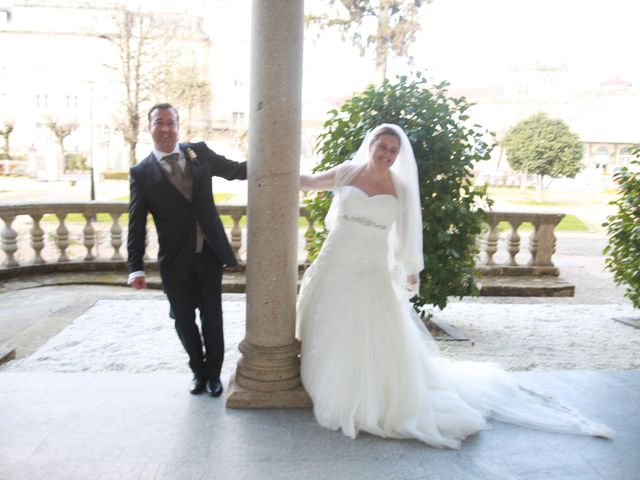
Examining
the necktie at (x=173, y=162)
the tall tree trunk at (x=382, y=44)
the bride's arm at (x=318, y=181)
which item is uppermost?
the tall tree trunk at (x=382, y=44)

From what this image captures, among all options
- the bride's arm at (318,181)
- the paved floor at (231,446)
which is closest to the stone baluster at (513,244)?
the paved floor at (231,446)

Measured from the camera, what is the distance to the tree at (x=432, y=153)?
4750mm

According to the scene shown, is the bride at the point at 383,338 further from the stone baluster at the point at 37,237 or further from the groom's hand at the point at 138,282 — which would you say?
the stone baluster at the point at 37,237

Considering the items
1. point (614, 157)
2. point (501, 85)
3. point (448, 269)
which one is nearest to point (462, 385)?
point (448, 269)

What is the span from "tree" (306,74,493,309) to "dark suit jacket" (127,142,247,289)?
1.78m

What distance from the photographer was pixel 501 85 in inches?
2119

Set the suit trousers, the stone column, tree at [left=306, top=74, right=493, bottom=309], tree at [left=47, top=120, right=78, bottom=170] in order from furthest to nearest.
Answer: tree at [left=47, top=120, right=78, bottom=170] → tree at [left=306, top=74, right=493, bottom=309] → the suit trousers → the stone column

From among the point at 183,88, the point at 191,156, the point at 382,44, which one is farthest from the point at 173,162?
the point at 183,88

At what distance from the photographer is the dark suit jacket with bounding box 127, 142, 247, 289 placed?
312 centimetres

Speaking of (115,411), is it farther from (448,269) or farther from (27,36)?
(27,36)

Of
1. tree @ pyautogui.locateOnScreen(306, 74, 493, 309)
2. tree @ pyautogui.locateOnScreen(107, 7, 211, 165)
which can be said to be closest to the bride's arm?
tree @ pyautogui.locateOnScreen(306, 74, 493, 309)

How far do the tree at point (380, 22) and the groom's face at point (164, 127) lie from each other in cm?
1452

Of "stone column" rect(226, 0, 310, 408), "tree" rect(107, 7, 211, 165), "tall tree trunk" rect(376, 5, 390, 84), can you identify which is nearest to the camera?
"stone column" rect(226, 0, 310, 408)

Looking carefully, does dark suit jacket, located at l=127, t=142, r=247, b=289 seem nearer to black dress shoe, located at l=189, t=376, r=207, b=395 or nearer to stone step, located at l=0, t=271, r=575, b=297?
black dress shoe, located at l=189, t=376, r=207, b=395
